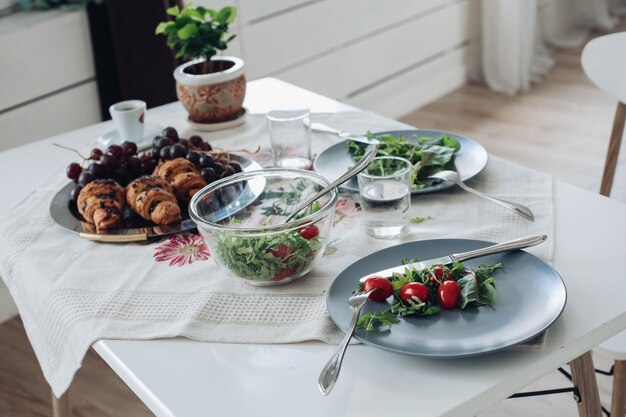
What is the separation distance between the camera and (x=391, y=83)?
3.76m

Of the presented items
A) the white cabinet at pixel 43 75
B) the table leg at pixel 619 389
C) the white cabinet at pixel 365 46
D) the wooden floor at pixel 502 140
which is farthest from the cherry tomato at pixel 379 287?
the white cabinet at pixel 365 46

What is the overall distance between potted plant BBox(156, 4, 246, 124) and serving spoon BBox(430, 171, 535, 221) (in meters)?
0.53

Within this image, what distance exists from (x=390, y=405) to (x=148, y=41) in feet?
6.67

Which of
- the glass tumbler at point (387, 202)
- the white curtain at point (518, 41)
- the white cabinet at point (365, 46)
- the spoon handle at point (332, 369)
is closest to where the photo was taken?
the spoon handle at point (332, 369)

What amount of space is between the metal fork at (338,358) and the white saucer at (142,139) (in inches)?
29.9

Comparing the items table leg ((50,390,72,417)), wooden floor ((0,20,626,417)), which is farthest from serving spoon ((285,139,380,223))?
wooden floor ((0,20,626,417))

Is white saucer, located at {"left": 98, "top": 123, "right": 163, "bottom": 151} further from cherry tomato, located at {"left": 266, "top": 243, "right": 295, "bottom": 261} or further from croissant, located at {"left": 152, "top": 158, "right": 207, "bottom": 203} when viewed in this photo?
cherry tomato, located at {"left": 266, "top": 243, "right": 295, "bottom": 261}

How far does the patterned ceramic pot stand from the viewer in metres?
1.63

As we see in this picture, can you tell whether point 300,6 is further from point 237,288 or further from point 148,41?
point 237,288

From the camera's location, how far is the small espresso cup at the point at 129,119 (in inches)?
61.9

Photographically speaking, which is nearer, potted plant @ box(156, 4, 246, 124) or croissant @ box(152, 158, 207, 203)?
croissant @ box(152, 158, 207, 203)

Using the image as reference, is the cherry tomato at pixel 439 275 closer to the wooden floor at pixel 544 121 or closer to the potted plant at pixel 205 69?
the potted plant at pixel 205 69

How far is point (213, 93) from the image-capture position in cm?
163

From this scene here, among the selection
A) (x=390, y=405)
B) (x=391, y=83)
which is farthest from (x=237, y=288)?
(x=391, y=83)
